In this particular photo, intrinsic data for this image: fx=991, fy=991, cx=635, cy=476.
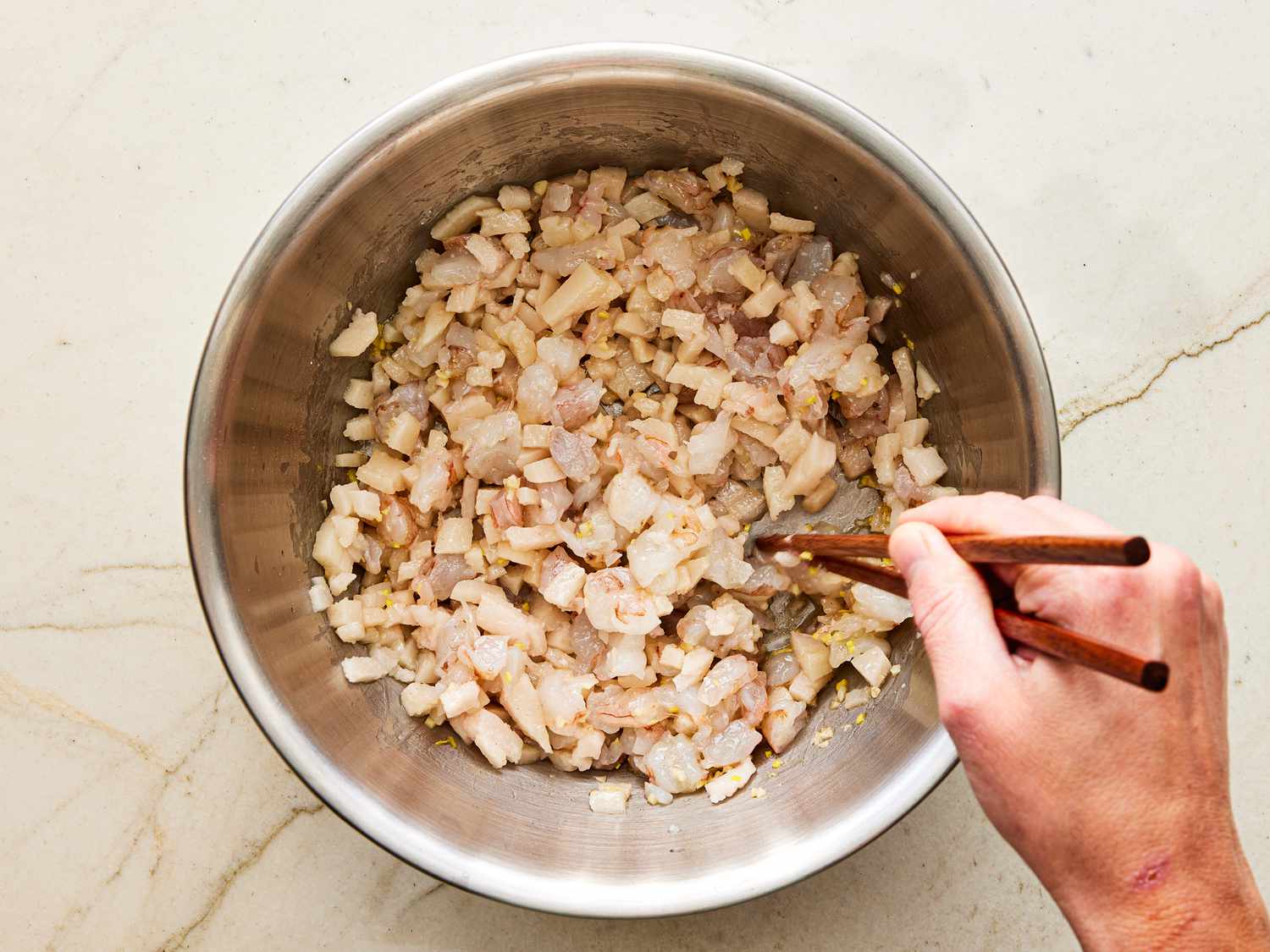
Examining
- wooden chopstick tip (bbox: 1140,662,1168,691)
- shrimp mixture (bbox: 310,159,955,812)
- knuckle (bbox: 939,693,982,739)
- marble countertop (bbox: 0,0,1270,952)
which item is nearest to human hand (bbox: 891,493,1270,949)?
knuckle (bbox: 939,693,982,739)

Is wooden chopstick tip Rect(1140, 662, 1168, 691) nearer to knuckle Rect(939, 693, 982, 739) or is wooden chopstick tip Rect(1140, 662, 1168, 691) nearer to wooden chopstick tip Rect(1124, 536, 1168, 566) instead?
wooden chopstick tip Rect(1124, 536, 1168, 566)

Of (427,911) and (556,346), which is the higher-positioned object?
(556,346)

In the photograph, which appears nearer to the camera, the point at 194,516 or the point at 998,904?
the point at 194,516

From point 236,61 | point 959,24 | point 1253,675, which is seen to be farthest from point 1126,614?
point 236,61

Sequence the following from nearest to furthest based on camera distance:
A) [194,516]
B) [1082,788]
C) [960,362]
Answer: [1082,788] < [194,516] < [960,362]

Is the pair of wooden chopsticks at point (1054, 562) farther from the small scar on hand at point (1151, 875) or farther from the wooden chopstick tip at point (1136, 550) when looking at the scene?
the small scar on hand at point (1151, 875)

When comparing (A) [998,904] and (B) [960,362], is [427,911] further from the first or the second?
(B) [960,362]
